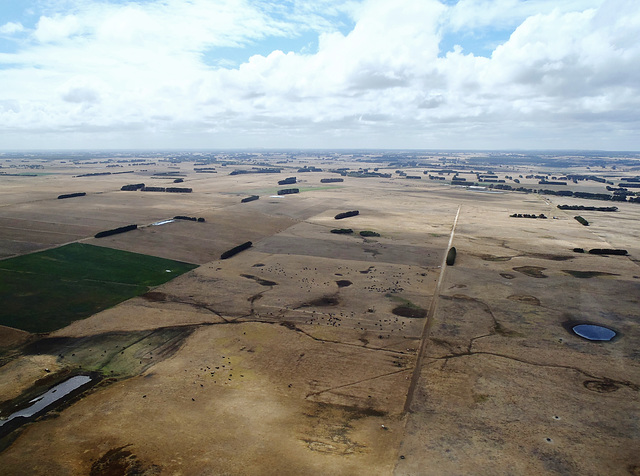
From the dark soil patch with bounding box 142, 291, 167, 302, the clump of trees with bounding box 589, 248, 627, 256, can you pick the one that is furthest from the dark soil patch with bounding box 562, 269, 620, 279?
the dark soil patch with bounding box 142, 291, 167, 302

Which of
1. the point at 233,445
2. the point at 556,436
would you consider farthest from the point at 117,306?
the point at 556,436

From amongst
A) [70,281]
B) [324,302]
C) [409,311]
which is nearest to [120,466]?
[324,302]

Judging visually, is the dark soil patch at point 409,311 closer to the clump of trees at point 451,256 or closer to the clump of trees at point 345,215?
the clump of trees at point 451,256

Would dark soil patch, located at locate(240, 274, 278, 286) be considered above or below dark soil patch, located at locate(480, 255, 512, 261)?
below

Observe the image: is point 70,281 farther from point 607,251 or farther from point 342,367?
point 607,251

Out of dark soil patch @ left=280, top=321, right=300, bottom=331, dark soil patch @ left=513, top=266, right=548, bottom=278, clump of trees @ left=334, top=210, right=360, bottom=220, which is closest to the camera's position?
dark soil patch @ left=280, top=321, right=300, bottom=331

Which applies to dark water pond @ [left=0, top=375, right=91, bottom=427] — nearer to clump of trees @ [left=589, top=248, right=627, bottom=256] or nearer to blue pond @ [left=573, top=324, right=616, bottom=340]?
blue pond @ [left=573, top=324, right=616, bottom=340]

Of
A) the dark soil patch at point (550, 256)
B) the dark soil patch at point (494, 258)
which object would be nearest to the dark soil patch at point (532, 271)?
the dark soil patch at point (494, 258)
